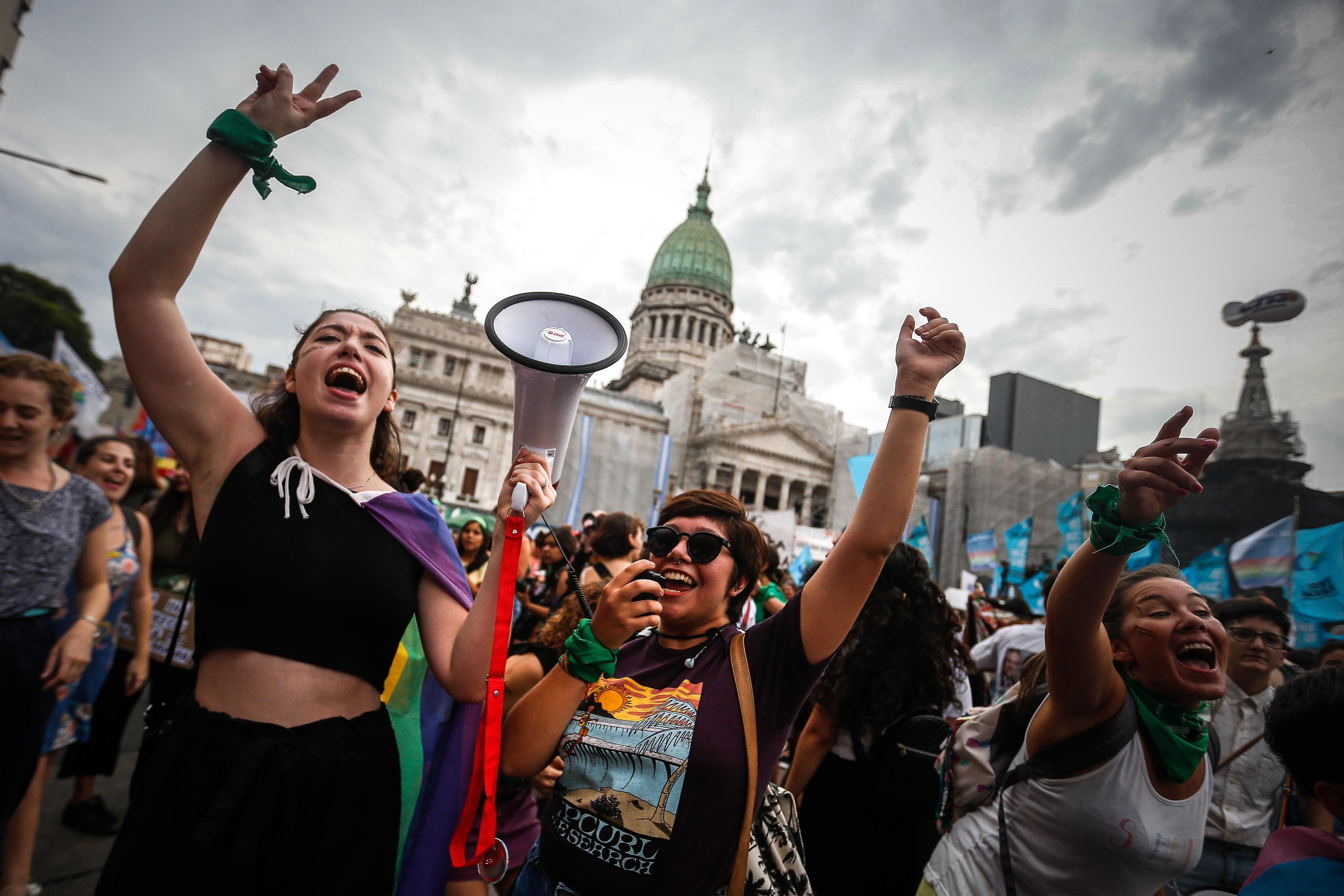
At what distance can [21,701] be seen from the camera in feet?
8.54

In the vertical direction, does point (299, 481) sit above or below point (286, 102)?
below

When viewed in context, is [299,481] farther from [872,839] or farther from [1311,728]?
[872,839]

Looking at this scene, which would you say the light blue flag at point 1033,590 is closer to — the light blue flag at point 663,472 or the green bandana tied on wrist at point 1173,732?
the green bandana tied on wrist at point 1173,732

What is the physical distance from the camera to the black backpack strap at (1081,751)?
1.97m

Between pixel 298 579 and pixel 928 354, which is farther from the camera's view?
pixel 928 354

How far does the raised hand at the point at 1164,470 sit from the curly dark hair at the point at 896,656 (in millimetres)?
1336

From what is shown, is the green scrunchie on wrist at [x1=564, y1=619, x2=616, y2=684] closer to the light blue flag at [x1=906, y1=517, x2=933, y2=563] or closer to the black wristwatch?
the black wristwatch

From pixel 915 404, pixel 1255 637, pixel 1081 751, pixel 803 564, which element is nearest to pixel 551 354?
pixel 915 404

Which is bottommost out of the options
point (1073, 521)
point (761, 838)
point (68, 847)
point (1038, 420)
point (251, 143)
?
point (68, 847)

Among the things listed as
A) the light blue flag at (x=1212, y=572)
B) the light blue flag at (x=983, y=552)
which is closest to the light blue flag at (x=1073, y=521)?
the light blue flag at (x=983, y=552)

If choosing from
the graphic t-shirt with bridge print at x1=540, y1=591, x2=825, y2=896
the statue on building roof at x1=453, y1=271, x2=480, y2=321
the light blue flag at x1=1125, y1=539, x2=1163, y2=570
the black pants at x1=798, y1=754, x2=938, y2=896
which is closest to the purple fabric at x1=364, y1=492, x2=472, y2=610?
the graphic t-shirt with bridge print at x1=540, y1=591, x2=825, y2=896

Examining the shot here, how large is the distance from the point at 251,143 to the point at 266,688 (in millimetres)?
1253

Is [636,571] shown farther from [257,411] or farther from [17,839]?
[17,839]

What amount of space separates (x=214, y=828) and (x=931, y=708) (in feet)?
8.97
